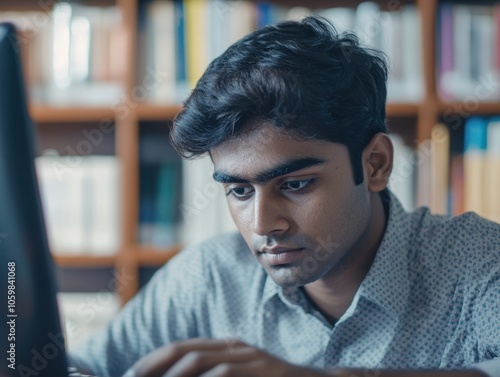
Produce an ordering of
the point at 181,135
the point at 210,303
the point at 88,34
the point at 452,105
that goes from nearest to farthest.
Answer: the point at 181,135 → the point at 210,303 → the point at 452,105 → the point at 88,34

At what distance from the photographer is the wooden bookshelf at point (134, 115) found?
191 centimetres

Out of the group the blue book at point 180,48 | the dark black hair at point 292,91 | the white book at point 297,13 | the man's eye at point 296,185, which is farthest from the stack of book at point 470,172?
the man's eye at point 296,185

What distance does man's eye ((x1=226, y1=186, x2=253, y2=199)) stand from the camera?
1.01 metres

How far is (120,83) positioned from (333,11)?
674mm

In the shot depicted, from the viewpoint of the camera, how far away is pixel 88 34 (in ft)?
6.71

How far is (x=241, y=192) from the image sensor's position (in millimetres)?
1031

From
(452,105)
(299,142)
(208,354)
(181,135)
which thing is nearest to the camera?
(208,354)

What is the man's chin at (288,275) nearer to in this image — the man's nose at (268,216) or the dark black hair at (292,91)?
the man's nose at (268,216)

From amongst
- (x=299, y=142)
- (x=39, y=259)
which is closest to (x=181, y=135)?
(x=299, y=142)

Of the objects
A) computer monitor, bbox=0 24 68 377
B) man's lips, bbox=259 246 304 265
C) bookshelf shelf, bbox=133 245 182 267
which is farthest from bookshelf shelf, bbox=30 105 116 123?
computer monitor, bbox=0 24 68 377

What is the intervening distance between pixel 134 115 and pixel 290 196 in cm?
108

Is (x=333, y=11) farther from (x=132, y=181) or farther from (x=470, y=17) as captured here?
(x=132, y=181)

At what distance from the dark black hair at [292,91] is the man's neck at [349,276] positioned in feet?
0.38

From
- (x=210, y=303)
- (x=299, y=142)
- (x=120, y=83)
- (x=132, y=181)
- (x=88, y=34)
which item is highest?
(x=88, y=34)
